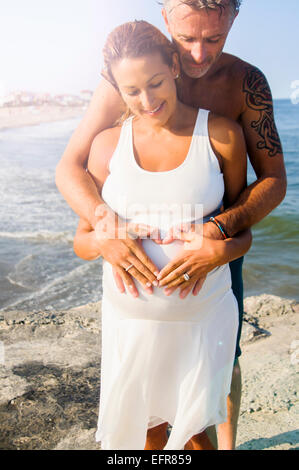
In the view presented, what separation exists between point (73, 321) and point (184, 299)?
2.45 metres

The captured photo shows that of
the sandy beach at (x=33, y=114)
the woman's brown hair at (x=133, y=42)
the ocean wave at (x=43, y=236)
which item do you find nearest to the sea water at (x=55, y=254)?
the ocean wave at (x=43, y=236)

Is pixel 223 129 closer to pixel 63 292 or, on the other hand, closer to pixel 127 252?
pixel 127 252

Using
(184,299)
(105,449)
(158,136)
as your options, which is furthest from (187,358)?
(158,136)

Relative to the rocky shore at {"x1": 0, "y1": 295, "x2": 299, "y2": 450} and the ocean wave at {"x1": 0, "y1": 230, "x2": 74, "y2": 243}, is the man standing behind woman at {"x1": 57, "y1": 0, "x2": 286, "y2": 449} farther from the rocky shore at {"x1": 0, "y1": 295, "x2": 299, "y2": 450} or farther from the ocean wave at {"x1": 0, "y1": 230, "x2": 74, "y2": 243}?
the ocean wave at {"x1": 0, "y1": 230, "x2": 74, "y2": 243}

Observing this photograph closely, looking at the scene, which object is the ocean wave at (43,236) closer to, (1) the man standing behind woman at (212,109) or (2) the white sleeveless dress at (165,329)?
(1) the man standing behind woman at (212,109)

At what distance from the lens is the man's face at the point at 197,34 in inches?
83.5

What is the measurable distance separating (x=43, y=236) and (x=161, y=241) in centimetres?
666

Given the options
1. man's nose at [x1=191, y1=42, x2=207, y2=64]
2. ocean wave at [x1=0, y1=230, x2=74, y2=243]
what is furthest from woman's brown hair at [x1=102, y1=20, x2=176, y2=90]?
ocean wave at [x1=0, y1=230, x2=74, y2=243]

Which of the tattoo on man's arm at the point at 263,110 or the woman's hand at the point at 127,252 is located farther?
the tattoo on man's arm at the point at 263,110

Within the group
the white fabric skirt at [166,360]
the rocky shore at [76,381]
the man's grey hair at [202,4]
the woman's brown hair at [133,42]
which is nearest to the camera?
the woman's brown hair at [133,42]

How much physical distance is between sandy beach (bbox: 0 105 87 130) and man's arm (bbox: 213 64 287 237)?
1198 inches

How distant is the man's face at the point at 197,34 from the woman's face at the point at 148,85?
17cm

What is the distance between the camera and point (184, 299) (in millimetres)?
1954

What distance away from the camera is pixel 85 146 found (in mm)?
2250
